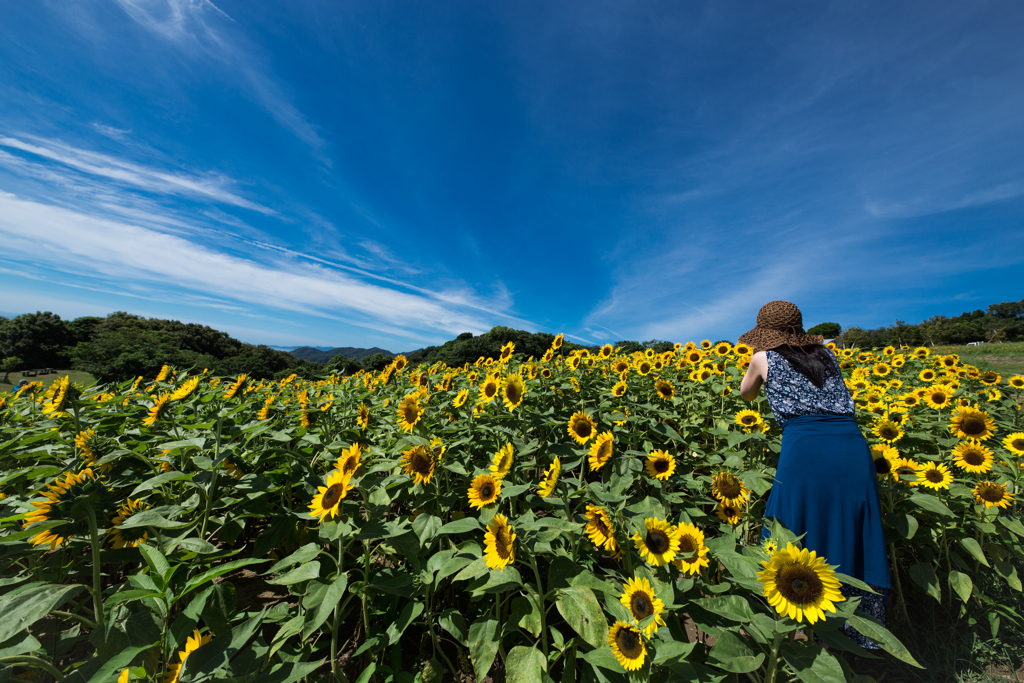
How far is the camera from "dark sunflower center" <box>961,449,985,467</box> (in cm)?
312

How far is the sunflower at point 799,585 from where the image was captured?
1481mm

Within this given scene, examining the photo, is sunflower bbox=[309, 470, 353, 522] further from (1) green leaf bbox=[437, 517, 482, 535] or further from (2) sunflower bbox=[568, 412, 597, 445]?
(2) sunflower bbox=[568, 412, 597, 445]

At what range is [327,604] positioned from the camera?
154 centimetres

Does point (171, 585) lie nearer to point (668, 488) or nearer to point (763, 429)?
point (668, 488)

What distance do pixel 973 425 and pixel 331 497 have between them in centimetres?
508

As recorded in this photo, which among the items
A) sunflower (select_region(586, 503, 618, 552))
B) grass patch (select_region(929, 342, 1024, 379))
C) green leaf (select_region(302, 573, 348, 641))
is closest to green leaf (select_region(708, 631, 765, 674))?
sunflower (select_region(586, 503, 618, 552))

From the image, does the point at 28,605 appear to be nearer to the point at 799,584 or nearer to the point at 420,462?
the point at 420,462

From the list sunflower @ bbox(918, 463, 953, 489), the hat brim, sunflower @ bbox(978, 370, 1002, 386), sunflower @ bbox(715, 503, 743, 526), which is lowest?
sunflower @ bbox(715, 503, 743, 526)

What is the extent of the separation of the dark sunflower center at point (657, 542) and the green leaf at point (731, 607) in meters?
0.24

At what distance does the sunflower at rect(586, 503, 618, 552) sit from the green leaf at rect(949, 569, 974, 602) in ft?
8.92

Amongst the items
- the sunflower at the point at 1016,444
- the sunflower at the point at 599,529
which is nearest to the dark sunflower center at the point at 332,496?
the sunflower at the point at 599,529

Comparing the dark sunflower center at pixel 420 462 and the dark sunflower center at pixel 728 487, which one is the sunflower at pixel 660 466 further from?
the dark sunflower center at pixel 420 462

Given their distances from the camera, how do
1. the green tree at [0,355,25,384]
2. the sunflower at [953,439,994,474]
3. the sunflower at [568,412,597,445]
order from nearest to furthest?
the sunflower at [568,412,597,445]
the sunflower at [953,439,994,474]
the green tree at [0,355,25,384]

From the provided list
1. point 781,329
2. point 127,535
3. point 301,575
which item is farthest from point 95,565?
point 781,329
